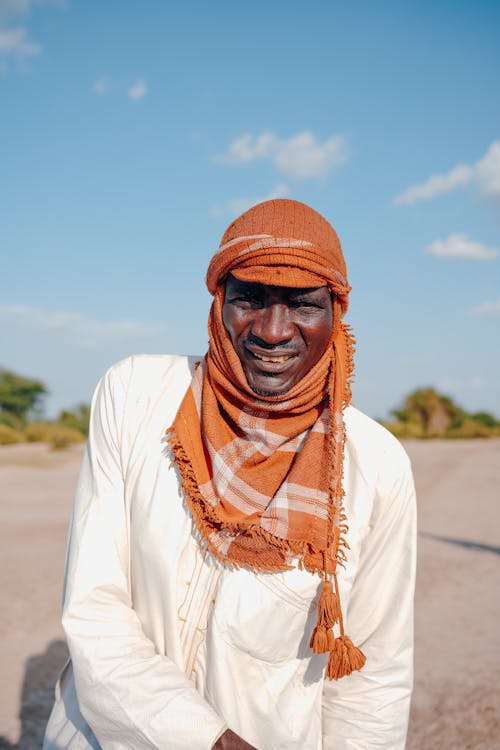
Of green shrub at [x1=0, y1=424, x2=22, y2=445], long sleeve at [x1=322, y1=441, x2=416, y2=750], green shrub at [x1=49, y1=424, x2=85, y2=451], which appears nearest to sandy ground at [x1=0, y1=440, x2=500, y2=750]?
long sleeve at [x1=322, y1=441, x2=416, y2=750]

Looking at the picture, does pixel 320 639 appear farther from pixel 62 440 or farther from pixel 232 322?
pixel 62 440

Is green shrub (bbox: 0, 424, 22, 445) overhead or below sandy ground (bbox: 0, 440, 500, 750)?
overhead

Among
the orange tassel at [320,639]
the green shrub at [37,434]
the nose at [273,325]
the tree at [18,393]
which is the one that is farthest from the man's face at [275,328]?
the tree at [18,393]

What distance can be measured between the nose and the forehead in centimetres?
4

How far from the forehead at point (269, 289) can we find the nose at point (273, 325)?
0.04 meters

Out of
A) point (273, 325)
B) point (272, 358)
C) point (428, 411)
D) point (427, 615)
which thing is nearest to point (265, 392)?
point (272, 358)

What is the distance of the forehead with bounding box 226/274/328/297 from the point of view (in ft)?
6.80

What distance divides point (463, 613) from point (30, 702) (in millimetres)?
3967

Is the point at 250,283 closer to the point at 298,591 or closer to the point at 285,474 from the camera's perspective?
the point at 285,474

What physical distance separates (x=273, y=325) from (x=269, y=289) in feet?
0.34

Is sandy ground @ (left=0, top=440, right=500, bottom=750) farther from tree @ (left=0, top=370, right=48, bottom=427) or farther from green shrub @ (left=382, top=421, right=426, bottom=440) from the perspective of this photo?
tree @ (left=0, top=370, right=48, bottom=427)

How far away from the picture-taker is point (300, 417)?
2.22 metres

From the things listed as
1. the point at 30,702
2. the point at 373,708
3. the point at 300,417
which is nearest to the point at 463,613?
the point at 30,702

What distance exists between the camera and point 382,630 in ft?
7.54
